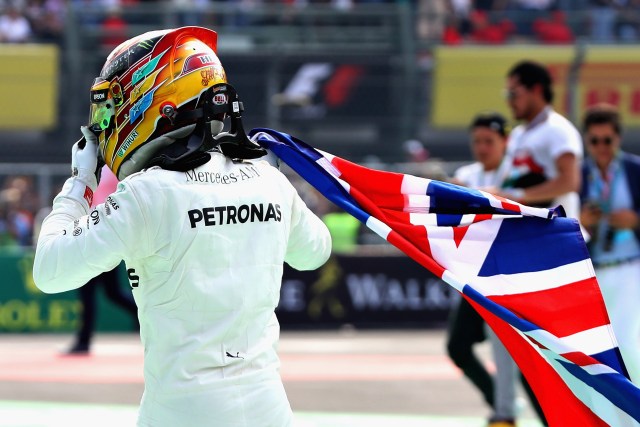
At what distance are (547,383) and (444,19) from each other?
16763mm

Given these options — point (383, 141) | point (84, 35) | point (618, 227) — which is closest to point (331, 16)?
point (383, 141)

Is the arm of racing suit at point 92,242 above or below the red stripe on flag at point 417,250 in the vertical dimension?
above

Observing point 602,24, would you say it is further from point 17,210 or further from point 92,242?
point 92,242

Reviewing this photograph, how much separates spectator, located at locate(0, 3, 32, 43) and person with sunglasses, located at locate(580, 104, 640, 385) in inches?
556

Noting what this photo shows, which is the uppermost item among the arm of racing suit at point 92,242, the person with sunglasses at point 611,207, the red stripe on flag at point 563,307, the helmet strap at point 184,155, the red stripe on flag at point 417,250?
the helmet strap at point 184,155

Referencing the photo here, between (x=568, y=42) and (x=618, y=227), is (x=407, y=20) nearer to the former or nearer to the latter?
(x=568, y=42)

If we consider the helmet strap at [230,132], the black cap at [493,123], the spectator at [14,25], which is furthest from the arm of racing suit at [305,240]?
the spectator at [14,25]

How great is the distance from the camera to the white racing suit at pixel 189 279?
331 cm

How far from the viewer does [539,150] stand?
6.86 meters

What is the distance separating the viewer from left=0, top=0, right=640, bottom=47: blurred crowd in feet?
63.5

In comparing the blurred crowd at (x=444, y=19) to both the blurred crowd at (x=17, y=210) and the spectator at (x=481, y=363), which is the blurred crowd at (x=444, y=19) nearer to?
A: the blurred crowd at (x=17, y=210)

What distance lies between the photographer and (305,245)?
3.82 m

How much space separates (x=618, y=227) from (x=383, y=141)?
11.7 metres

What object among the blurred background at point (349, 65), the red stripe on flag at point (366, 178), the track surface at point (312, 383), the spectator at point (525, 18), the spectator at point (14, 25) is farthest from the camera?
the spectator at point (525, 18)
